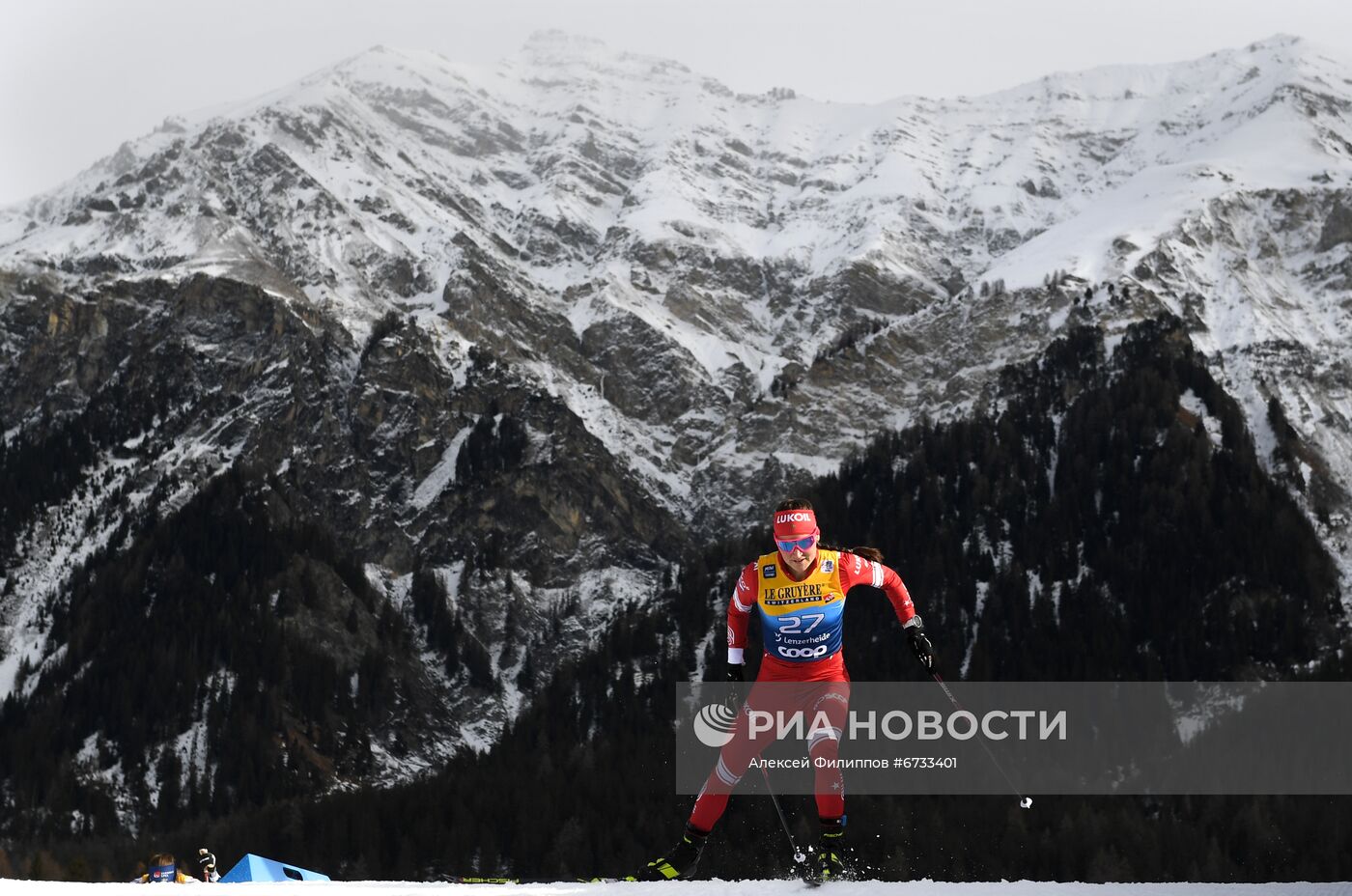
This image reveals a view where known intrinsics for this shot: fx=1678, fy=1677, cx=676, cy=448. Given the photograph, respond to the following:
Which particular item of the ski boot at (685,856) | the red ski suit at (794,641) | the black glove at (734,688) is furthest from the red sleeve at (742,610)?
the ski boot at (685,856)

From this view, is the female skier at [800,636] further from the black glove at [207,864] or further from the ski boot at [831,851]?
the black glove at [207,864]

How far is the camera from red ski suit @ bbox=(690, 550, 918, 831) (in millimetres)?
23250

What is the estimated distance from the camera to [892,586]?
23.3m

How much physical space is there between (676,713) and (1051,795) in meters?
46.2

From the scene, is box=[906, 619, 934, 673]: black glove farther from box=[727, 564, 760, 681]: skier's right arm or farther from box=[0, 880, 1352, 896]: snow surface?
box=[0, 880, 1352, 896]: snow surface

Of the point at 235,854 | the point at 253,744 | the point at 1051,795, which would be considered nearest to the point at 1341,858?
the point at 1051,795

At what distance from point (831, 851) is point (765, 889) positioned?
81.7 inches

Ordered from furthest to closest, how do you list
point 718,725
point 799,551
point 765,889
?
point 718,725 < point 799,551 < point 765,889

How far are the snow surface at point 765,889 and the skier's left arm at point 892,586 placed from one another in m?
3.18

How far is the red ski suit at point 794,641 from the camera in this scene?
2325 centimetres

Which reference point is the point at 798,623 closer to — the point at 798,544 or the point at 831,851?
the point at 798,544

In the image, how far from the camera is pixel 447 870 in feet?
443

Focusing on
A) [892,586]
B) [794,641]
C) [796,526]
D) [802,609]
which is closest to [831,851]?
[794,641]

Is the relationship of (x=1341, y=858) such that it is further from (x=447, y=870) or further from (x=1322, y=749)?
(x=447, y=870)
